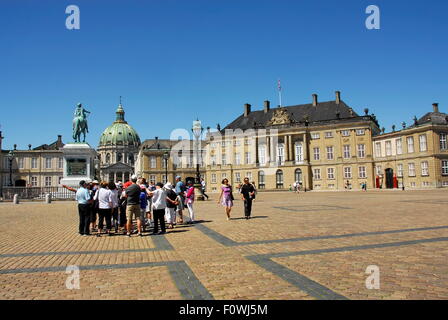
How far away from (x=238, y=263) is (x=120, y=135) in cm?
12452

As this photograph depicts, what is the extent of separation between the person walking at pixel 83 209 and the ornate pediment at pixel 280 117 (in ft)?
173

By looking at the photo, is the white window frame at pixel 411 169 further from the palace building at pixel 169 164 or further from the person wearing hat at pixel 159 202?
the palace building at pixel 169 164

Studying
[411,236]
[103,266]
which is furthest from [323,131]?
[103,266]

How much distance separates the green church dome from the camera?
403 feet

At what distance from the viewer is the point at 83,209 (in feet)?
34.3

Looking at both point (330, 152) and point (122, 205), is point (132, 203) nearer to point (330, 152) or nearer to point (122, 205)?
point (122, 205)

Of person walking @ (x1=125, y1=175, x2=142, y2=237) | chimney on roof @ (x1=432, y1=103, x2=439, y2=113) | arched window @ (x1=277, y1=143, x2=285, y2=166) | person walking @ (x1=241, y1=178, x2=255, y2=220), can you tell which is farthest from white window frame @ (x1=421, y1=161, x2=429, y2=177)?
person walking @ (x1=125, y1=175, x2=142, y2=237)

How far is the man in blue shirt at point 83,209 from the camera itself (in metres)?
10.4

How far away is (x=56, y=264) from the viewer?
6.50m

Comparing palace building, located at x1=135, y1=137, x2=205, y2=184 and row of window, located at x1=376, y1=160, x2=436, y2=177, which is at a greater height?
palace building, located at x1=135, y1=137, x2=205, y2=184

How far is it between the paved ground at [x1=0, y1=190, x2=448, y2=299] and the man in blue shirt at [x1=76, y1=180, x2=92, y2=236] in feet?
1.79

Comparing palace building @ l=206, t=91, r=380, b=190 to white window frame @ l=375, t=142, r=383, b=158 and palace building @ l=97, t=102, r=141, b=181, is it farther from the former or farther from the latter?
palace building @ l=97, t=102, r=141, b=181

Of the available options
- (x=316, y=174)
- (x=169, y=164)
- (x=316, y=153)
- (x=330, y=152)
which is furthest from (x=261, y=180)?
(x=169, y=164)

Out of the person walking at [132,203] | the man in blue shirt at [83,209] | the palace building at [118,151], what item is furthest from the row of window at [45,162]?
the person walking at [132,203]
